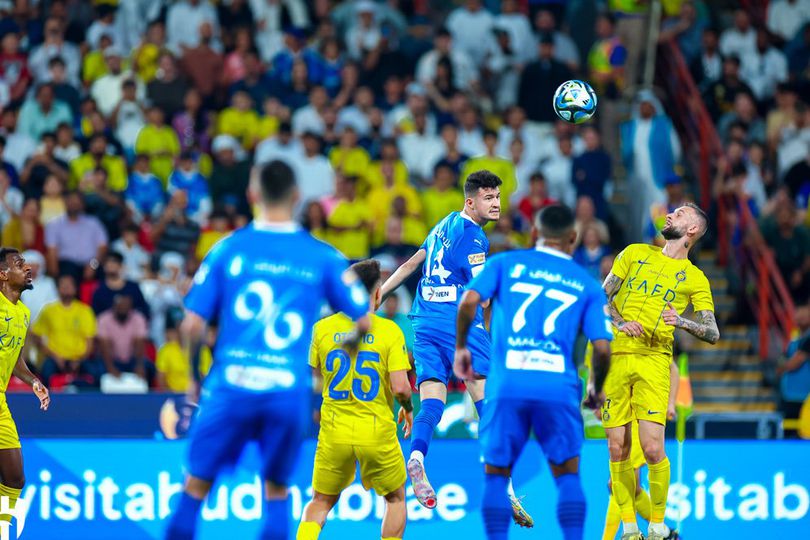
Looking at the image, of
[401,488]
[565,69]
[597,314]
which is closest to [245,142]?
[565,69]

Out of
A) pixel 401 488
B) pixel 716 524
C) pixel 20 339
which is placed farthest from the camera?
pixel 716 524

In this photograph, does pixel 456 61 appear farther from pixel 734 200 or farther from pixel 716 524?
pixel 716 524

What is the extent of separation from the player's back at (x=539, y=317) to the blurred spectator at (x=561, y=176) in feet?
31.6

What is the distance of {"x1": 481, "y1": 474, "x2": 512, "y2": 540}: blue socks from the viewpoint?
385 inches

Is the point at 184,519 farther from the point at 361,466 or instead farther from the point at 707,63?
the point at 707,63

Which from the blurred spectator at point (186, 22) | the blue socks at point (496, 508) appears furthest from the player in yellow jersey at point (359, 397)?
the blurred spectator at point (186, 22)

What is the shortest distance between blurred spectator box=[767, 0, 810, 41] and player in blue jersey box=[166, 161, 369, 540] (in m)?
15.7

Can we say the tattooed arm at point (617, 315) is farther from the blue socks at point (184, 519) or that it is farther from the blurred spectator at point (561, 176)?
the blurred spectator at point (561, 176)

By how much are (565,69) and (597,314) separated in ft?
37.2

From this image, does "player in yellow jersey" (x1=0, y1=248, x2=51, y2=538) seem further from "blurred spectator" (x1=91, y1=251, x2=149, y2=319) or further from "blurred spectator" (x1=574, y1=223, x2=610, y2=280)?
"blurred spectator" (x1=574, y1=223, x2=610, y2=280)

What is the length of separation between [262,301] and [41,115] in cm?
1229

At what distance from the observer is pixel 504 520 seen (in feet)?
32.0

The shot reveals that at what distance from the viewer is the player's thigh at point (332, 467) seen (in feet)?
35.1

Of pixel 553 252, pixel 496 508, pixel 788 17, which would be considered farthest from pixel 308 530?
pixel 788 17
